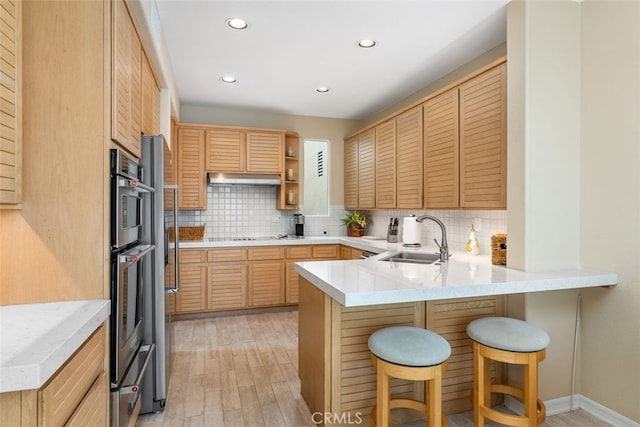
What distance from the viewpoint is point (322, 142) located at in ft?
17.5

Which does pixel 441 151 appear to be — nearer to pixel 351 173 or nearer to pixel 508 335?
pixel 508 335

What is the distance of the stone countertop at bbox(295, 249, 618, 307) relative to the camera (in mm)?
1645

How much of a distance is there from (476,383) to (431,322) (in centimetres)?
38

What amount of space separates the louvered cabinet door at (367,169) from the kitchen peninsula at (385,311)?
90.3 inches

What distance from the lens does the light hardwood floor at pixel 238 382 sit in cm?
214

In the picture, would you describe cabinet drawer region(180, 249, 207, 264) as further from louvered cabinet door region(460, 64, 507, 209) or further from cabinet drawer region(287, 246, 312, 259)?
louvered cabinet door region(460, 64, 507, 209)

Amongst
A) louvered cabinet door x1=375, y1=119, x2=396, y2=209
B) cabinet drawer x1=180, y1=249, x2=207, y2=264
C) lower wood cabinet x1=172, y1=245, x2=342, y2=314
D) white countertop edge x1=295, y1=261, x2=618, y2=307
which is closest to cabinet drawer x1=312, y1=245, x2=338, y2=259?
lower wood cabinet x1=172, y1=245, x2=342, y2=314

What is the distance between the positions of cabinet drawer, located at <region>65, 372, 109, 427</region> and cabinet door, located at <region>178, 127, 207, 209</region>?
3.17 metres

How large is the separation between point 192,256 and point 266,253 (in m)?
0.87

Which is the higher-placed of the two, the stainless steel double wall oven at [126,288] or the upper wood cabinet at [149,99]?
the upper wood cabinet at [149,99]

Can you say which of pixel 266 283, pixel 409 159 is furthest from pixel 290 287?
pixel 409 159

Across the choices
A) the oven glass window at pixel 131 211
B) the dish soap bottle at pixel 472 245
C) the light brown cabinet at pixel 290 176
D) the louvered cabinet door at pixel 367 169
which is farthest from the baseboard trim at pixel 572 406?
→ the light brown cabinet at pixel 290 176

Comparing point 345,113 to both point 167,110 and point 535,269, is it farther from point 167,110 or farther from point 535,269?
point 535,269

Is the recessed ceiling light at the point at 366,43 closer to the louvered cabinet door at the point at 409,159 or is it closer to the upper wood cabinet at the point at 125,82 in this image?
the louvered cabinet door at the point at 409,159
